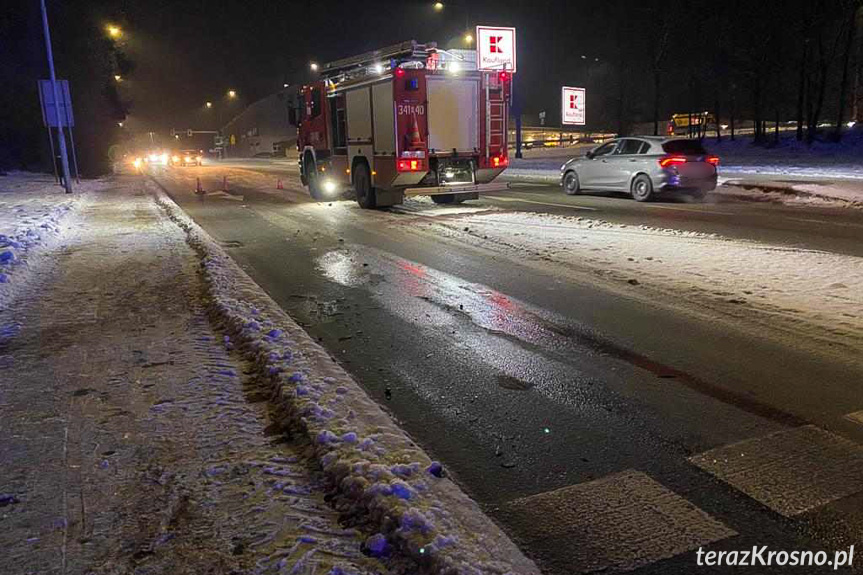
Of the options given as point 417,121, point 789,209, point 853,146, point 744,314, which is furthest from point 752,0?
point 744,314

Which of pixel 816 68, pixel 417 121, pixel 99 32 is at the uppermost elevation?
pixel 99 32

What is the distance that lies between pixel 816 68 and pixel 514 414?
155 ft

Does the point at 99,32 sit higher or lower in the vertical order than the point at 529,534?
higher

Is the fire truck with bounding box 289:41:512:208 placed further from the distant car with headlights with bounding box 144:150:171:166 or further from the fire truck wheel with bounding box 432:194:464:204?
the distant car with headlights with bounding box 144:150:171:166

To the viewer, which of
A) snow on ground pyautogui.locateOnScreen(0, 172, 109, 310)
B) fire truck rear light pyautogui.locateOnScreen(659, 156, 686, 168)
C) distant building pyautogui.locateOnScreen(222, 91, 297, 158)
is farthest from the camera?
distant building pyautogui.locateOnScreen(222, 91, 297, 158)

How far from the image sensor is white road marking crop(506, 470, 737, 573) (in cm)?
294

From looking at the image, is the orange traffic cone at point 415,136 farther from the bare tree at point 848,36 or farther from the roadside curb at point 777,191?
the bare tree at point 848,36

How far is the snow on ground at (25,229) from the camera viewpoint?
28.5 feet

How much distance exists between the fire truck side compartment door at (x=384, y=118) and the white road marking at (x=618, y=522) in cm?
1265

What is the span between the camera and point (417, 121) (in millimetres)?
15141

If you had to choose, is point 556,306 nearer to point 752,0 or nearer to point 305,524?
point 305,524

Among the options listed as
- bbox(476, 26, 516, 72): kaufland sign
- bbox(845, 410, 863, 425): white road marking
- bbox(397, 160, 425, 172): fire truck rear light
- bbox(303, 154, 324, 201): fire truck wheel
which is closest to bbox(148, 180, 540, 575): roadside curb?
bbox(845, 410, 863, 425): white road marking

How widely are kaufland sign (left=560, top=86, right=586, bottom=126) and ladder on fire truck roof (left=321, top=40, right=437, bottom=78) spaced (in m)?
29.5

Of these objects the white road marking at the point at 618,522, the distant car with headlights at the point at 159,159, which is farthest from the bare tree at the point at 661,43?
the distant car with headlights at the point at 159,159
